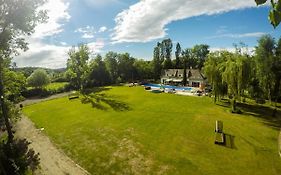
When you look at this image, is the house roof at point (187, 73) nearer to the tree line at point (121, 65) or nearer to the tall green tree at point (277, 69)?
the tree line at point (121, 65)

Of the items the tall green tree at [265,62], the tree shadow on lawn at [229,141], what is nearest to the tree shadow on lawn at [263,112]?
the tall green tree at [265,62]

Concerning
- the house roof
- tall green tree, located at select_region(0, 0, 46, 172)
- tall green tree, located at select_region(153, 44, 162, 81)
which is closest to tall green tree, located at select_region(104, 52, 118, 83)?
tall green tree, located at select_region(153, 44, 162, 81)

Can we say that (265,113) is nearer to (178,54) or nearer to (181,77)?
(181,77)

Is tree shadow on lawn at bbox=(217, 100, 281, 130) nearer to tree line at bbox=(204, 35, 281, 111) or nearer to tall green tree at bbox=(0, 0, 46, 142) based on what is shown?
tree line at bbox=(204, 35, 281, 111)

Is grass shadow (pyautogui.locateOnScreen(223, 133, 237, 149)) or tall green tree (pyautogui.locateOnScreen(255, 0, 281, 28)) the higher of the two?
tall green tree (pyautogui.locateOnScreen(255, 0, 281, 28))

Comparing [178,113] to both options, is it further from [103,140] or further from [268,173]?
[268,173]

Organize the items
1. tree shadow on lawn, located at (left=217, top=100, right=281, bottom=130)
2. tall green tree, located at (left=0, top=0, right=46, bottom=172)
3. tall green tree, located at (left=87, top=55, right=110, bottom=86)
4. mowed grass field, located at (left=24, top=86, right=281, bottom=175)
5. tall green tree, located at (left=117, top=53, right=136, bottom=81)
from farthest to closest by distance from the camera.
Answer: tall green tree, located at (left=117, top=53, right=136, bottom=81) → tall green tree, located at (left=87, top=55, right=110, bottom=86) → tree shadow on lawn, located at (left=217, top=100, right=281, bottom=130) → mowed grass field, located at (left=24, top=86, right=281, bottom=175) → tall green tree, located at (left=0, top=0, right=46, bottom=172)
